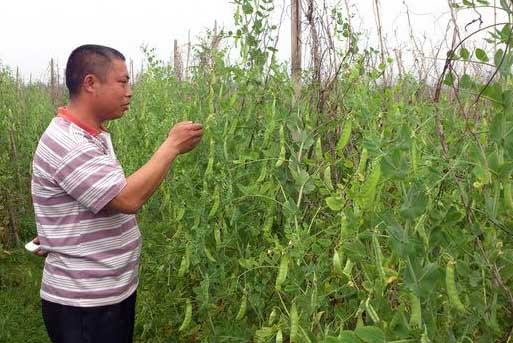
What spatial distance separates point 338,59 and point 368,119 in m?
0.58

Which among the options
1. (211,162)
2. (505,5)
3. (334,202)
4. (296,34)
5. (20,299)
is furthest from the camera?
(20,299)

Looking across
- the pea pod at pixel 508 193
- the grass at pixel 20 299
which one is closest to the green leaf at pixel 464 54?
the pea pod at pixel 508 193

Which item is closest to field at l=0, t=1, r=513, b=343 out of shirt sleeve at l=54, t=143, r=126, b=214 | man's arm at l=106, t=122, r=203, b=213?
man's arm at l=106, t=122, r=203, b=213

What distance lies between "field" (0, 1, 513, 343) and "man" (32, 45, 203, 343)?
0.30 m

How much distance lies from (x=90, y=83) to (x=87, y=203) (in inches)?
15.4

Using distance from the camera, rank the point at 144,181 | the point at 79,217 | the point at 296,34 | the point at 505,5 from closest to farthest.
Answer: the point at 505,5 < the point at 144,181 < the point at 79,217 < the point at 296,34

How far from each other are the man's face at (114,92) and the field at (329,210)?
326mm

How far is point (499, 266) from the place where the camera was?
4.23 feet

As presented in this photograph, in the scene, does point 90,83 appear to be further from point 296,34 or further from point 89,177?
point 296,34

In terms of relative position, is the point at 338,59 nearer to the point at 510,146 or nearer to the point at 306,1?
the point at 306,1

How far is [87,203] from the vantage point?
1754mm

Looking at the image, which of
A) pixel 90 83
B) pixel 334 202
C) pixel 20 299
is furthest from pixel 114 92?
pixel 20 299

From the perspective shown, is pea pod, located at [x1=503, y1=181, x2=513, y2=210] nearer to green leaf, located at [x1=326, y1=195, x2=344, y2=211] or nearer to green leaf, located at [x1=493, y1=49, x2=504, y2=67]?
green leaf, located at [x1=493, y1=49, x2=504, y2=67]

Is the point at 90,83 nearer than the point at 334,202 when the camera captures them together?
No
